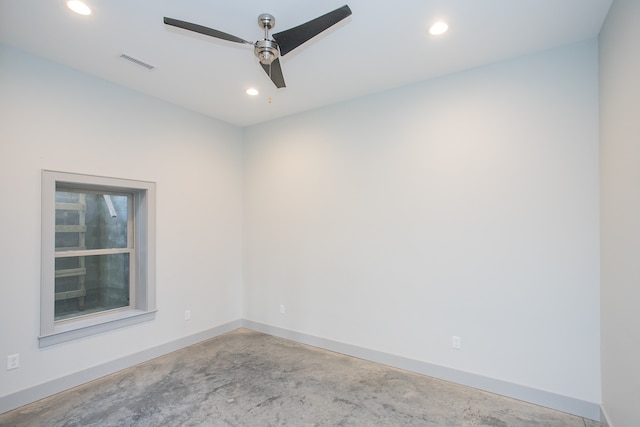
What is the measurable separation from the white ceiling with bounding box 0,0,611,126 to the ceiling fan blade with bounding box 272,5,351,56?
363 mm

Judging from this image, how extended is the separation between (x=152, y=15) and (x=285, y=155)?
Answer: 226cm

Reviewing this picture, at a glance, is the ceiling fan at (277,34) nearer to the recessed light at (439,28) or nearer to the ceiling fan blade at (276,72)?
the ceiling fan blade at (276,72)

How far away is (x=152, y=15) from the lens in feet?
7.32

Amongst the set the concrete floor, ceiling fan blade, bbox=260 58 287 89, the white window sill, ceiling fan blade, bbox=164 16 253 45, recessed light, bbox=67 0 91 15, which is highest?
recessed light, bbox=67 0 91 15

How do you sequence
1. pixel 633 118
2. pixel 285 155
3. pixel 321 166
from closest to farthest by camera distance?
pixel 633 118 → pixel 321 166 → pixel 285 155

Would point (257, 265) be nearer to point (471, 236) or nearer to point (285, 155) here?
point (285, 155)

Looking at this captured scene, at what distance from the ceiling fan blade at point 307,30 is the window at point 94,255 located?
2465mm

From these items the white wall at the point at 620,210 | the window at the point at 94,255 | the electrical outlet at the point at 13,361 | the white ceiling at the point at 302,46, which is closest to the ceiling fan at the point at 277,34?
the white ceiling at the point at 302,46

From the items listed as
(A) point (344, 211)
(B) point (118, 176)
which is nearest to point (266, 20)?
(A) point (344, 211)

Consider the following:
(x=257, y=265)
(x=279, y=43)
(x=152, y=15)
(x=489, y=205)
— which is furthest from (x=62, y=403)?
(x=489, y=205)

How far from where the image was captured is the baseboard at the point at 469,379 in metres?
2.46

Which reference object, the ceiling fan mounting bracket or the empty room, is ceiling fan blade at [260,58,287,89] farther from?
the ceiling fan mounting bracket

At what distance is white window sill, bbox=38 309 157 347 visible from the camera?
9.27 ft

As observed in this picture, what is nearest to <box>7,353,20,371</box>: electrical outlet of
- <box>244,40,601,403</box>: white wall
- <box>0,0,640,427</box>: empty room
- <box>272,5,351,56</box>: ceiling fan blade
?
<box>0,0,640,427</box>: empty room
